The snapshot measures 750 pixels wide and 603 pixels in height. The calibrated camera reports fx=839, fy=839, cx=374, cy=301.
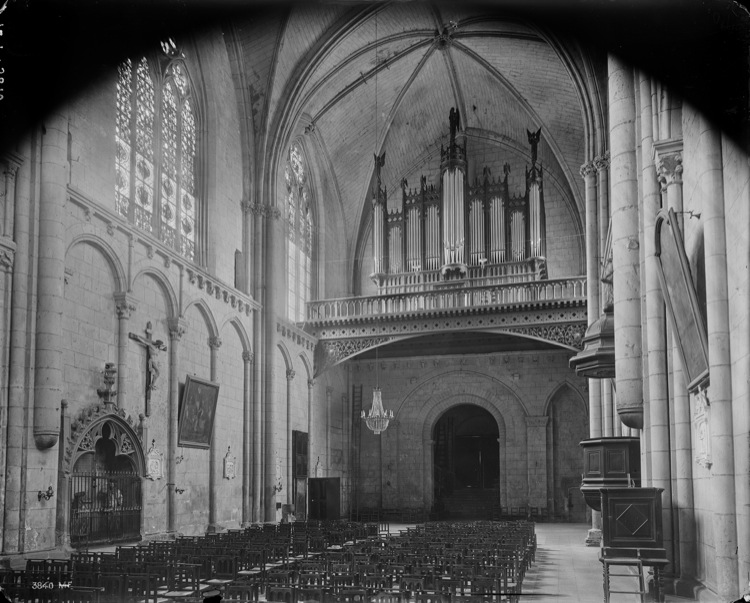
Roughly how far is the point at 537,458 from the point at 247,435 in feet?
37.2

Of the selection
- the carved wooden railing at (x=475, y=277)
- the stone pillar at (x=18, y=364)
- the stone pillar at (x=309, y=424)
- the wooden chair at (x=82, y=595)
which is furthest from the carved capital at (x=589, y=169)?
the wooden chair at (x=82, y=595)

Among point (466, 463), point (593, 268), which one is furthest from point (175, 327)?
point (466, 463)

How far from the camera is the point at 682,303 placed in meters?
8.53

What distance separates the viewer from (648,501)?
9539 mm

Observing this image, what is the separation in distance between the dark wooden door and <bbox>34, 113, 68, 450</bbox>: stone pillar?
12.2m

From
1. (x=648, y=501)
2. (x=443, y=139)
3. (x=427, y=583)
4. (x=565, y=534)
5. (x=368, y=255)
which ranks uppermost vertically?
(x=443, y=139)

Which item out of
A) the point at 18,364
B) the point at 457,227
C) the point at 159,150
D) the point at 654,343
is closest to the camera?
the point at 654,343

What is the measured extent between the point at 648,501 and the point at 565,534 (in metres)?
14.6

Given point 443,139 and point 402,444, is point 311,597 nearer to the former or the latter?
point 402,444

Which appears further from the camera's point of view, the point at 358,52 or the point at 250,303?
the point at 358,52

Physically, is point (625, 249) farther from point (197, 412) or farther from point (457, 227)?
point (457, 227)

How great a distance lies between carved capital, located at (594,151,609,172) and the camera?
2105 cm

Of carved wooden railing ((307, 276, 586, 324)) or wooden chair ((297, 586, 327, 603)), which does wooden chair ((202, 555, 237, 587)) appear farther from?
carved wooden railing ((307, 276, 586, 324))

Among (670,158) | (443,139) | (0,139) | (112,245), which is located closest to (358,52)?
(443,139)
